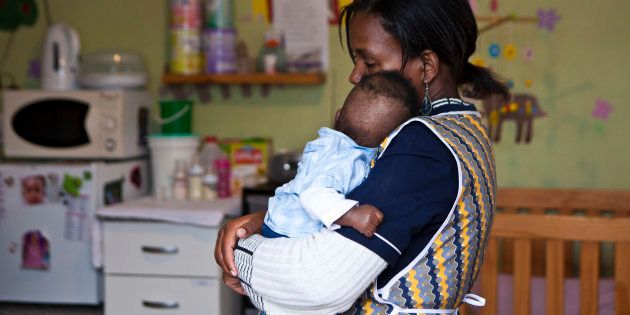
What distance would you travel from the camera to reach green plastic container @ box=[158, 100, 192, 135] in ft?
12.0

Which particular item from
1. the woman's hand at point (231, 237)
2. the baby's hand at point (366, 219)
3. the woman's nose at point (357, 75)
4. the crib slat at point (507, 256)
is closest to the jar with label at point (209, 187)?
the crib slat at point (507, 256)

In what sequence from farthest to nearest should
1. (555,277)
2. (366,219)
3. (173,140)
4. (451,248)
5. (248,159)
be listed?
(248,159)
(173,140)
(555,277)
(451,248)
(366,219)

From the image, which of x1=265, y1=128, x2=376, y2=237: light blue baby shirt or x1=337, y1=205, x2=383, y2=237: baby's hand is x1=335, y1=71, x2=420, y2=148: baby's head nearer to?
x1=265, y1=128, x2=376, y2=237: light blue baby shirt

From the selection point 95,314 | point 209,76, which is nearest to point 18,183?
point 95,314

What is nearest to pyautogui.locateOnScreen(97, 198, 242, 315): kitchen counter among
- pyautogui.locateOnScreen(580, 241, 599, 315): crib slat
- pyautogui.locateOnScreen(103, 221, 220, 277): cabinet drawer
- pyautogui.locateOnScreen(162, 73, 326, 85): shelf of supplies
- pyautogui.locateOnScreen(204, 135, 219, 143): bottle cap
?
pyautogui.locateOnScreen(103, 221, 220, 277): cabinet drawer

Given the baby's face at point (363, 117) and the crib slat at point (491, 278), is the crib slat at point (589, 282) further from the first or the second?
the baby's face at point (363, 117)

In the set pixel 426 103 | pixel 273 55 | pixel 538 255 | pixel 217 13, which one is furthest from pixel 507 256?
pixel 426 103

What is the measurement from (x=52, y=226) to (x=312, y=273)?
271cm

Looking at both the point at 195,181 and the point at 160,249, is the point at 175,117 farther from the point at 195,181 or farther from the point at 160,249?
the point at 160,249

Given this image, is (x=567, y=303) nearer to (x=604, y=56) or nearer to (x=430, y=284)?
(x=604, y=56)

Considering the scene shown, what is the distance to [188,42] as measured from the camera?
3617mm

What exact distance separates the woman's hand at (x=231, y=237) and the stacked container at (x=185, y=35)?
2.44 m

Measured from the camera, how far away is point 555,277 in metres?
2.38

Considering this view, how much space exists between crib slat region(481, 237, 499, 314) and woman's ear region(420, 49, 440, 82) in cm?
129
